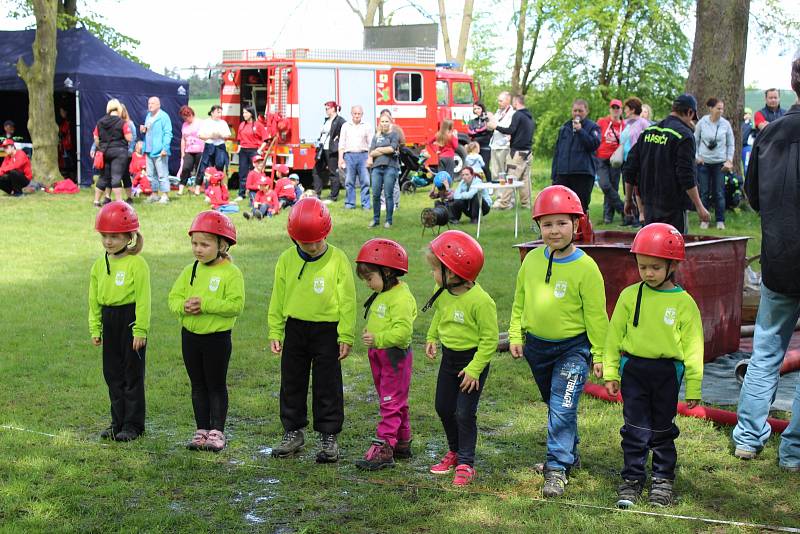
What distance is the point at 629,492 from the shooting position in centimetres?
556

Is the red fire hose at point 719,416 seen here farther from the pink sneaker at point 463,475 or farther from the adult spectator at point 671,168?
the adult spectator at point 671,168

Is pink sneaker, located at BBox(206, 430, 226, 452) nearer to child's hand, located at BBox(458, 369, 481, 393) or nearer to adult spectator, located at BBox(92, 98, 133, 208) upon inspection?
child's hand, located at BBox(458, 369, 481, 393)

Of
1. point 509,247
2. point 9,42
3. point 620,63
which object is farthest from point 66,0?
point 509,247

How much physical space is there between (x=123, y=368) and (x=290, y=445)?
1169 millimetres

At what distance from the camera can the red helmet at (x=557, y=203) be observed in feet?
18.7

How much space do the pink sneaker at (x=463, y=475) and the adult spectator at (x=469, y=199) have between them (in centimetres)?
1176

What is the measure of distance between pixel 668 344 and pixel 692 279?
314 cm

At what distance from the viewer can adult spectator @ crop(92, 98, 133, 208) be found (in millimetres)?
19594

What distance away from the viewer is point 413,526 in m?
5.28

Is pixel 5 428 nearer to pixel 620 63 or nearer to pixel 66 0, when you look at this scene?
pixel 66 0

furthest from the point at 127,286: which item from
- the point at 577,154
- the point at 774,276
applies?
the point at 577,154

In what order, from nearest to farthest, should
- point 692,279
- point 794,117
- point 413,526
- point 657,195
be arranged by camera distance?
1. point 413,526
2. point 794,117
3. point 692,279
4. point 657,195

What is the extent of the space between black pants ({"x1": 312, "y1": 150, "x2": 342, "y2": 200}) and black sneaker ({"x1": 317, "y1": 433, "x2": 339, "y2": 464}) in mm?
15757

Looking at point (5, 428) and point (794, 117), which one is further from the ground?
point (794, 117)
